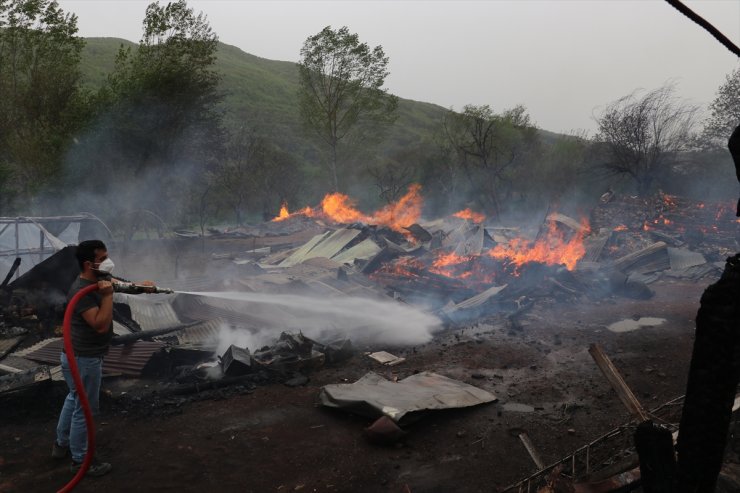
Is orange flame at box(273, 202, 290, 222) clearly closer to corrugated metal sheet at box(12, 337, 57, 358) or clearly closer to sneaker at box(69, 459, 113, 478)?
corrugated metal sheet at box(12, 337, 57, 358)

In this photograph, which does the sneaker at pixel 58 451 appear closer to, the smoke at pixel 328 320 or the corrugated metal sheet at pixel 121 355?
the corrugated metal sheet at pixel 121 355

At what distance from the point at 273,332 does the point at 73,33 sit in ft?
73.8

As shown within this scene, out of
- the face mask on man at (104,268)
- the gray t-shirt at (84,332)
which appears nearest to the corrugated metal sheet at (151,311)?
the gray t-shirt at (84,332)

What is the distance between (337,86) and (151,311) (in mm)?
30607

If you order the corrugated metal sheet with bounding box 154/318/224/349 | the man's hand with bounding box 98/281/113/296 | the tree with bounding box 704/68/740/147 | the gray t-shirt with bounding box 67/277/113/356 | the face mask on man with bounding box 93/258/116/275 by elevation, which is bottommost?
the corrugated metal sheet with bounding box 154/318/224/349

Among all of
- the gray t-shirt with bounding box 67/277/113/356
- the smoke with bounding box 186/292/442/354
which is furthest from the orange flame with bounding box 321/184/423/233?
the gray t-shirt with bounding box 67/277/113/356

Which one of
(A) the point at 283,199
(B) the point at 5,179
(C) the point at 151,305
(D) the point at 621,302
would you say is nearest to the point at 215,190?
(A) the point at 283,199

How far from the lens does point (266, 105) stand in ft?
266

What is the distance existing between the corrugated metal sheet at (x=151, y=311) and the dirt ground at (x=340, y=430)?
2.17m

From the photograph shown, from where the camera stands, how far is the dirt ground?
15.8 feet

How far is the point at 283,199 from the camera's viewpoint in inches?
1610

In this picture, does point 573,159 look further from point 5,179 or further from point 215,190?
point 5,179

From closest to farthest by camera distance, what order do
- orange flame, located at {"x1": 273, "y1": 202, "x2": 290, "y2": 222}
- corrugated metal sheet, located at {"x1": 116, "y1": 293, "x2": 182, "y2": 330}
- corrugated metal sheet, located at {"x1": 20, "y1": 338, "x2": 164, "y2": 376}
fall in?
corrugated metal sheet, located at {"x1": 20, "y1": 338, "x2": 164, "y2": 376}, corrugated metal sheet, located at {"x1": 116, "y1": 293, "x2": 182, "y2": 330}, orange flame, located at {"x1": 273, "y1": 202, "x2": 290, "y2": 222}

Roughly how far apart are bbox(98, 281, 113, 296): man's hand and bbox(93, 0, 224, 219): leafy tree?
20778 mm
